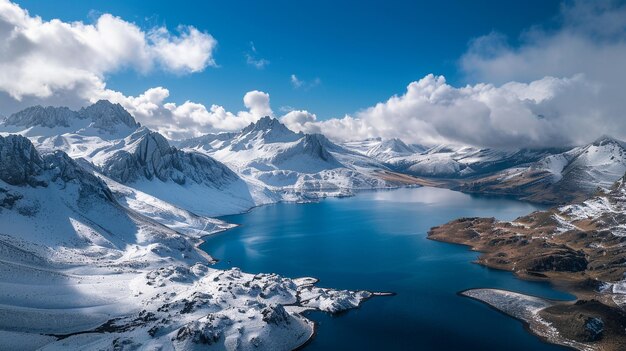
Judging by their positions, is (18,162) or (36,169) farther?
(36,169)

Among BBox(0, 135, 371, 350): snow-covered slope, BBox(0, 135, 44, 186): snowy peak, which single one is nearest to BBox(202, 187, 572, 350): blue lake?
BBox(0, 135, 371, 350): snow-covered slope

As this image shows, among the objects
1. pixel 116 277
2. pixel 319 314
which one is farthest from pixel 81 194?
pixel 319 314

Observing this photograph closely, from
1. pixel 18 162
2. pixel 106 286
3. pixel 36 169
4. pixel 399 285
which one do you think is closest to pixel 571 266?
pixel 399 285

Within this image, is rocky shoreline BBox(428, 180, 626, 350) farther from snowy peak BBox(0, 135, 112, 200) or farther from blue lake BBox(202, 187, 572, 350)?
snowy peak BBox(0, 135, 112, 200)

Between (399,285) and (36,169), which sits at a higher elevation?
(36,169)

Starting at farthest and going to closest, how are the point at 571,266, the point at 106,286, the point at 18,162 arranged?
the point at 18,162 → the point at 571,266 → the point at 106,286

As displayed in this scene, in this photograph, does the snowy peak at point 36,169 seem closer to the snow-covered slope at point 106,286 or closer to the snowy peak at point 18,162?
the snowy peak at point 18,162

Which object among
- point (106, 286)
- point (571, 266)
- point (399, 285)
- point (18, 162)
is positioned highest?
point (18, 162)

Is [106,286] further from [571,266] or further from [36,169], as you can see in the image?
[571,266]
